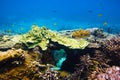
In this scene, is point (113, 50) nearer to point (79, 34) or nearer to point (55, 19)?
point (79, 34)

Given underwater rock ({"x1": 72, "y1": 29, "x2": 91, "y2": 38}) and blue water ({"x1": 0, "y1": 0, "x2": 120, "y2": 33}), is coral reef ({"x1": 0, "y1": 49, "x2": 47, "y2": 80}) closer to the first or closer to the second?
underwater rock ({"x1": 72, "y1": 29, "x2": 91, "y2": 38})

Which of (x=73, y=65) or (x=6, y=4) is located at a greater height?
(x=6, y=4)

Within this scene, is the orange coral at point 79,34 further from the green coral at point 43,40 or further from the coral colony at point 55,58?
the green coral at point 43,40

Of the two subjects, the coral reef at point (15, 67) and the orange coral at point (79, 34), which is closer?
the coral reef at point (15, 67)

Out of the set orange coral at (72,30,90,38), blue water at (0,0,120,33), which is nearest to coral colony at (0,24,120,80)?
orange coral at (72,30,90,38)

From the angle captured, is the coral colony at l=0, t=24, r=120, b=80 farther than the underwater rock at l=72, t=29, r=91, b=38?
No

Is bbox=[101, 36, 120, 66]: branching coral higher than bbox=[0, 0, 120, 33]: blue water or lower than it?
lower

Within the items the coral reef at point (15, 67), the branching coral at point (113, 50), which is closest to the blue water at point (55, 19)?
the branching coral at point (113, 50)

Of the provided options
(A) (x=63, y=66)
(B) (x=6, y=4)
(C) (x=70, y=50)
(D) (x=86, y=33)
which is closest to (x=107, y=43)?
(C) (x=70, y=50)

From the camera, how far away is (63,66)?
8.56m

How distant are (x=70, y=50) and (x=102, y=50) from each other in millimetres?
1241

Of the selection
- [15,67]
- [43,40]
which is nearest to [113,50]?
[43,40]

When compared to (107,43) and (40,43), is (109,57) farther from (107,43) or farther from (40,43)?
(40,43)

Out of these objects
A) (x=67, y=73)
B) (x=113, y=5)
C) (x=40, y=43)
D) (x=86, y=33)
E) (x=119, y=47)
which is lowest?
(x=67, y=73)
